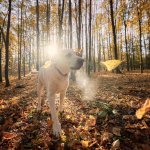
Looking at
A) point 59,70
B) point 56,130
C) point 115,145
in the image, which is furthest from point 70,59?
point 115,145

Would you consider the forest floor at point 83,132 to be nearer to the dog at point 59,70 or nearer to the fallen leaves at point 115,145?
the fallen leaves at point 115,145

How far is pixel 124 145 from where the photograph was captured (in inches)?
163

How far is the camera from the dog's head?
5164 millimetres

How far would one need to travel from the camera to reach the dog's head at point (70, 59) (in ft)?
16.9

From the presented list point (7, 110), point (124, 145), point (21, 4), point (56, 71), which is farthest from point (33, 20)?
point (124, 145)

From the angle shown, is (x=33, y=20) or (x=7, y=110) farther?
(x=33, y=20)

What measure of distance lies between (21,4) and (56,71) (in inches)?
834

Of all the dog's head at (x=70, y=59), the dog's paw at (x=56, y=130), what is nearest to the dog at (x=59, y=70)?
the dog's head at (x=70, y=59)

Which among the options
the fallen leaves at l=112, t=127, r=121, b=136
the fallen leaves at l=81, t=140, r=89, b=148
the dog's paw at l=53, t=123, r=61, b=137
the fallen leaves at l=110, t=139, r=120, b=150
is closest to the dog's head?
the dog's paw at l=53, t=123, r=61, b=137

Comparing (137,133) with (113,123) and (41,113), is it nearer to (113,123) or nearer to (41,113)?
(113,123)

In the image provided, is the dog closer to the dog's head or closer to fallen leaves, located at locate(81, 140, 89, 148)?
the dog's head

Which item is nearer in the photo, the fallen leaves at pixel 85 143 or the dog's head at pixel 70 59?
the fallen leaves at pixel 85 143

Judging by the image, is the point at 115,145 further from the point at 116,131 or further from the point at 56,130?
the point at 56,130

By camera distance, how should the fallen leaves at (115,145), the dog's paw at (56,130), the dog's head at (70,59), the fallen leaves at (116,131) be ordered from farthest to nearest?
the dog's head at (70,59) → the dog's paw at (56,130) → the fallen leaves at (116,131) → the fallen leaves at (115,145)
